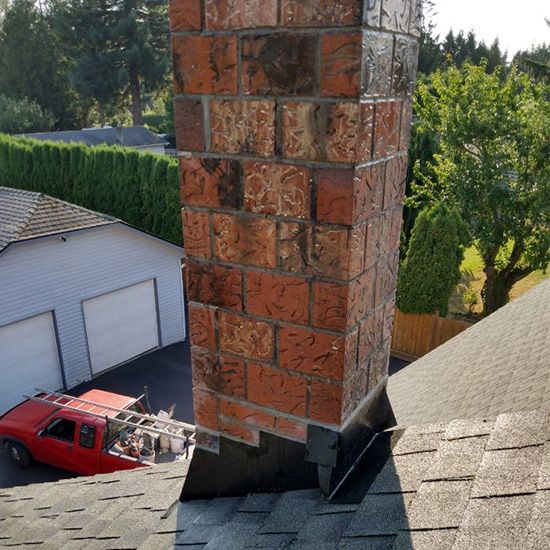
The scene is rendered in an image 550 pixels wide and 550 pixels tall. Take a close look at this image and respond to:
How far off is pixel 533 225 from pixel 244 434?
13.5 m

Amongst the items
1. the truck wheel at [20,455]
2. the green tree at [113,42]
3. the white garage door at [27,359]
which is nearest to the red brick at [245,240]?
the truck wheel at [20,455]

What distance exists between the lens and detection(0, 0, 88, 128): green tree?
38.7 metres

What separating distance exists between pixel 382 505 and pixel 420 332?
12.5 meters

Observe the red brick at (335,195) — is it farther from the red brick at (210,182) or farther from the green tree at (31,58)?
the green tree at (31,58)

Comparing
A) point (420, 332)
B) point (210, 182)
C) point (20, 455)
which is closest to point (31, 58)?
point (420, 332)

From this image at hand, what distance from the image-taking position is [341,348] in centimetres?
153

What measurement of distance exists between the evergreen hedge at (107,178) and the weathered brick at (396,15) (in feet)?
48.9

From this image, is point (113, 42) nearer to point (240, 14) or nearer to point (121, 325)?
point (121, 325)

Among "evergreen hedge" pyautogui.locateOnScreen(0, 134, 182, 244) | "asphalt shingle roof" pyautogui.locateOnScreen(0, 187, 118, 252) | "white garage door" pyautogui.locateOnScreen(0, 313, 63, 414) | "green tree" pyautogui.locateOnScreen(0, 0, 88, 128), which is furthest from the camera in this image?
"green tree" pyautogui.locateOnScreen(0, 0, 88, 128)

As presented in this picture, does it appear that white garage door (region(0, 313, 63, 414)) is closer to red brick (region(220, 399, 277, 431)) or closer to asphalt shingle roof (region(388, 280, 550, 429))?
asphalt shingle roof (region(388, 280, 550, 429))

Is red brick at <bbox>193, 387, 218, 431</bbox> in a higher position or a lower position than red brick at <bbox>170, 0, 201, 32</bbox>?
lower

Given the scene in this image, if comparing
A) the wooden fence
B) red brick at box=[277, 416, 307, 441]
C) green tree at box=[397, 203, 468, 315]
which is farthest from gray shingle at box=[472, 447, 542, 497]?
the wooden fence

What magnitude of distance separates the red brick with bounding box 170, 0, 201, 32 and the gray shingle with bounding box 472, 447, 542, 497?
4.93ft

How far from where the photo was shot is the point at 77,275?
11.8 metres
